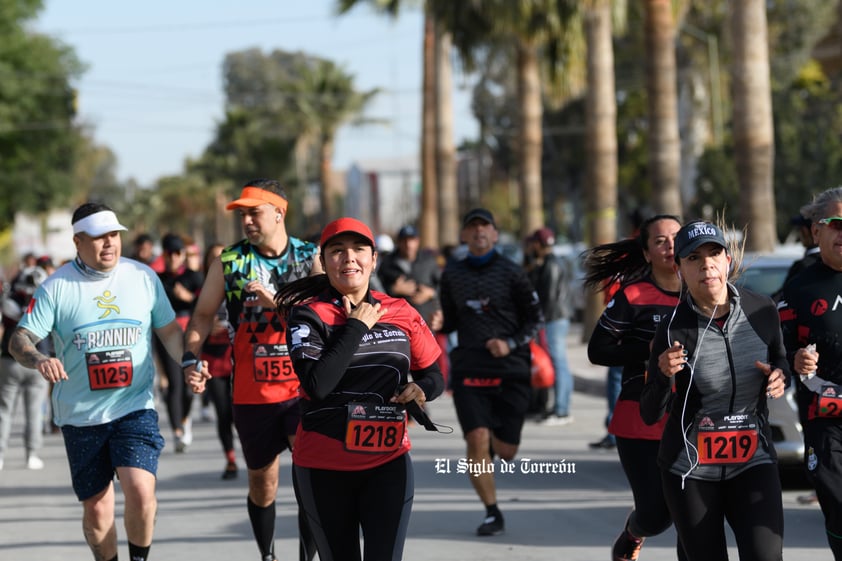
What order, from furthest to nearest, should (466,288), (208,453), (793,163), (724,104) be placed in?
(724,104) < (793,163) < (208,453) < (466,288)

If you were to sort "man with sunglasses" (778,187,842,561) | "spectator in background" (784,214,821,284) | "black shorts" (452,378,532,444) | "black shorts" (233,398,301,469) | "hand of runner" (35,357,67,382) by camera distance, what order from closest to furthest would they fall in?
"man with sunglasses" (778,187,842,561) → "hand of runner" (35,357,67,382) → "black shorts" (233,398,301,469) → "black shorts" (452,378,532,444) → "spectator in background" (784,214,821,284)

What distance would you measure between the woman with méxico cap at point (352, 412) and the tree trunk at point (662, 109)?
15.9 metres

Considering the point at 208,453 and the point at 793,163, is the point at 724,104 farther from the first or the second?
the point at 208,453

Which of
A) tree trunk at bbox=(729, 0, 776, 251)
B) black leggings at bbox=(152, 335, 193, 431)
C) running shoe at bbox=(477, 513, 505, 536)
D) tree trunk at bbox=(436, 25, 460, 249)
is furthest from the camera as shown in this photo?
tree trunk at bbox=(436, 25, 460, 249)

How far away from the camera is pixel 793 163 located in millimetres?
45219

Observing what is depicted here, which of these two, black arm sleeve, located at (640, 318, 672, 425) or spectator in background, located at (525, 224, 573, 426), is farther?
spectator in background, located at (525, 224, 573, 426)

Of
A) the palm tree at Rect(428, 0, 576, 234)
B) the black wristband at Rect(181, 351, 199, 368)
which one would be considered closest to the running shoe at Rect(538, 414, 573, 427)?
the black wristband at Rect(181, 351, 199, 368)

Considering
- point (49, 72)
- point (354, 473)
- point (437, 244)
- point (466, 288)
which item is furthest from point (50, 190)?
point (354, 473)

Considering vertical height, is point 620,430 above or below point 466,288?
below

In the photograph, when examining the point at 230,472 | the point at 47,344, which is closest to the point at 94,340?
the point at 230,472

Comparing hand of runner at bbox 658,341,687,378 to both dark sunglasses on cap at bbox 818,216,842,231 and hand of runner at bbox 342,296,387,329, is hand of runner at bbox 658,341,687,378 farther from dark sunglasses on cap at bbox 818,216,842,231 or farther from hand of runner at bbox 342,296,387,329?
dark sunglasses on cap at bbox 818,216,842,231

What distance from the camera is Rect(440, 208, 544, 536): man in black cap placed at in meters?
9.47

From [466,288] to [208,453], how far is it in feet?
16.5

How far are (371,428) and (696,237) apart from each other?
1.43 metres
